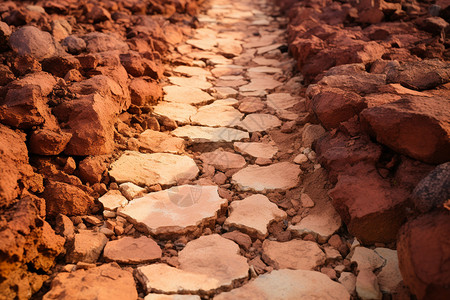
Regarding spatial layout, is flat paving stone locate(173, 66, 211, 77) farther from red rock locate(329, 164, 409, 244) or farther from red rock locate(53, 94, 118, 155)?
red rock locate(329, 164, 409, 244)

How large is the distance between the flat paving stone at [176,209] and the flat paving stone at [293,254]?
39 centimetres

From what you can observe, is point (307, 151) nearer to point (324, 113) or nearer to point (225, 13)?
point (324, 113)

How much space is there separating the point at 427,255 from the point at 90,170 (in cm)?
184

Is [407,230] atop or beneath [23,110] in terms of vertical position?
beneath

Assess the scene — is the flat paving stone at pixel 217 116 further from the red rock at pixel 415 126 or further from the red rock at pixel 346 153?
the red rock at pixel 415 126

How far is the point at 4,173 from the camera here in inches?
75.2

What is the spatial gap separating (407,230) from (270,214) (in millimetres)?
798

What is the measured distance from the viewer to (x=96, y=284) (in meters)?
1.77

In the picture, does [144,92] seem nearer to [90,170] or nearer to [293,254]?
[90,170]

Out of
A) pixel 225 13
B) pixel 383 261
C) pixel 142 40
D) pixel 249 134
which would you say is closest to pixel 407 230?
pixel 383 261

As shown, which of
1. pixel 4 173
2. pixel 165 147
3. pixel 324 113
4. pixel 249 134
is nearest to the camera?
pixel 4 173

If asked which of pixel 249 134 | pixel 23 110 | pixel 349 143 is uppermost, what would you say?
pixel 23 110

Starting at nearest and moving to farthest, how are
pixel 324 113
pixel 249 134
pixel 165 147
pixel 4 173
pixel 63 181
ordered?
pixel 4 173 < pixel 63 181 < pixel 324 113 < pixel 165 147 < pixel 249 134

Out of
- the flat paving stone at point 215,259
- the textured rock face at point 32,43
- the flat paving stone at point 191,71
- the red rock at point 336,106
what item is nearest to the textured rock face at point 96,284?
the flat paving stone at point 215,259
